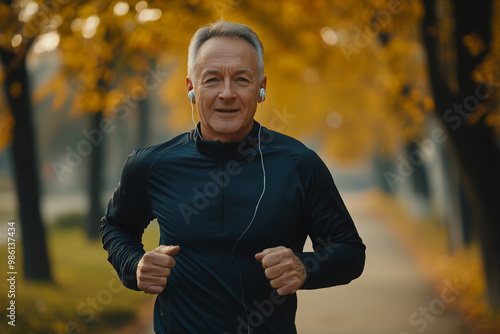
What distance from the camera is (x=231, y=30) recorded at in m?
2.54

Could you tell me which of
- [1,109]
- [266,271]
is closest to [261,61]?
[266,271]

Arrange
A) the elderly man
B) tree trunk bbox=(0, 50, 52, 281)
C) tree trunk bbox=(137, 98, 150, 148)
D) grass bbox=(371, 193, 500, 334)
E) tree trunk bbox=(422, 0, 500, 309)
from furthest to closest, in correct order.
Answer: tree trunk bbox=(137, 98, 150, 148)
tree trunk bbox=(0, 50, 52, 281)
grass bbox=(371, 193, 500, 334)
tree trunk bbox=(422, 0, 500, 309)
the elderly man

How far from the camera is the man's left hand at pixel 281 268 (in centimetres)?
223

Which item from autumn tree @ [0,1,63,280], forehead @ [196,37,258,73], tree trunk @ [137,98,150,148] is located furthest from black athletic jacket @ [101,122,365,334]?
tree trunk @ [137,98,150,148]

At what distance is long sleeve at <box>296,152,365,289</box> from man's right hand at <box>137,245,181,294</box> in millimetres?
543

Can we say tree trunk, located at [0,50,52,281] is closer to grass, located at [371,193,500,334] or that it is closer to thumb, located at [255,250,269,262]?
grass, located at [371,193,500,334]

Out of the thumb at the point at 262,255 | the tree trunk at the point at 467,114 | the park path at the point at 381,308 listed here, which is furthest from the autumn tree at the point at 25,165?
the thumb at the point at 262,255

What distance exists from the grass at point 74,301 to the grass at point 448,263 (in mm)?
4524

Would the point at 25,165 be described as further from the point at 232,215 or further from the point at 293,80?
the point at 293,80

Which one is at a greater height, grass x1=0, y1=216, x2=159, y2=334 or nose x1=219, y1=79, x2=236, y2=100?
nose x1=219, y1=79, x2=236, y2=100

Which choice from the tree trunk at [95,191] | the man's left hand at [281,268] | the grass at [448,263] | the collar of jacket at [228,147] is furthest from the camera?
the tree trunk at [95,191]

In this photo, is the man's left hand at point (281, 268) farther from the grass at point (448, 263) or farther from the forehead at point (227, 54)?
the grass at point (448, 263)

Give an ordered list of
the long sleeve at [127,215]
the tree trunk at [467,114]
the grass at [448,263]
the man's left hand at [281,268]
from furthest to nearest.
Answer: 1. the grass at [448,263]
2. the tree trunk at [467,114]
3. the long sleeve at [127,215]
4. the man's left hand at [281,268]

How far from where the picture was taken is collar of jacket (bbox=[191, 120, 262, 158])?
8.27 feet
